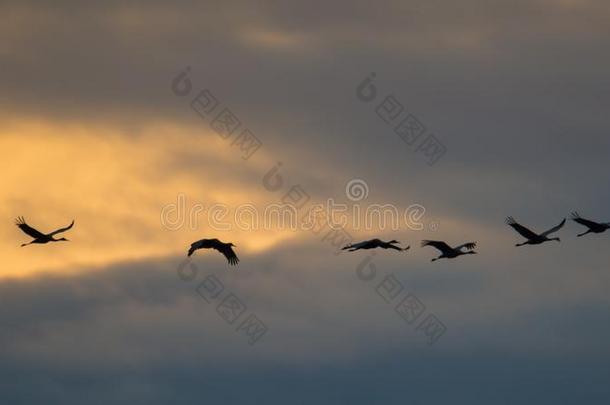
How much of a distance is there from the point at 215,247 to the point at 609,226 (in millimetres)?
27068

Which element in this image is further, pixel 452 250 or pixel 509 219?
pixel 452 250

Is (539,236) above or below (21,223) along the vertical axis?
below

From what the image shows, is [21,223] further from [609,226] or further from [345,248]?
[609,226]

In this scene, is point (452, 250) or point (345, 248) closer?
point (345, 248)

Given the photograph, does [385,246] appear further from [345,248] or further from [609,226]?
[609,226]

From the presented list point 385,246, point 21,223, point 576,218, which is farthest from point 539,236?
point 21,223

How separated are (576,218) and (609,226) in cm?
532

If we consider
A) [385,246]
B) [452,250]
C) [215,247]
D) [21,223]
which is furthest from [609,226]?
[21,223]

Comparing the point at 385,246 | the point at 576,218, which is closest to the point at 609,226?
the point at 576,218

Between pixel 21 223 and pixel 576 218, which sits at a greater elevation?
pixel 21 223

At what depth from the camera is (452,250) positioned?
75.5 meters

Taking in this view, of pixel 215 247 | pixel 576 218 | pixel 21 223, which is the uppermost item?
pixel 21 223

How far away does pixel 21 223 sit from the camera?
7469 centimetres

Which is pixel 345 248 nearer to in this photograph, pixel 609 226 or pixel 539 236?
pixel 539 236
